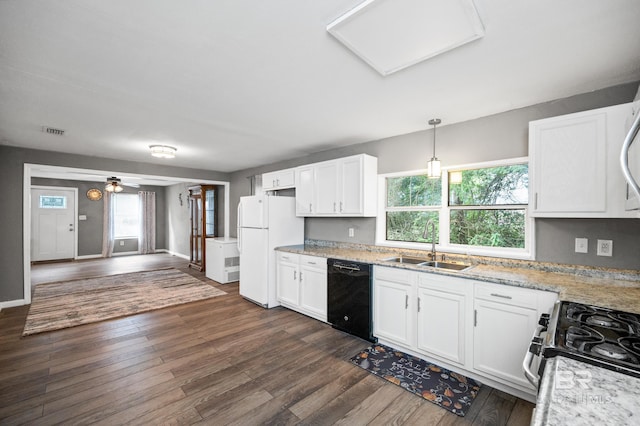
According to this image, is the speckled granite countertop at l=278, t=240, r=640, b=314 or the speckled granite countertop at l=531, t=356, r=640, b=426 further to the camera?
the speckled granite countertop at l=278, t=240, r=640, b=314

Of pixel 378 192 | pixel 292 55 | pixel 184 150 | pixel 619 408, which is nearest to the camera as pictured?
pixel 619 408

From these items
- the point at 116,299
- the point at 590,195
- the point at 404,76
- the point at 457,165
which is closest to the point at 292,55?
the point at 404,76

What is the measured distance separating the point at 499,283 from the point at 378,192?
1.91 metres

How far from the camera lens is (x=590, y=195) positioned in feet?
6.91

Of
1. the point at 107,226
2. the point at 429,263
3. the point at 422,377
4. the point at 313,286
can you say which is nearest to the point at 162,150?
the point at 313,286

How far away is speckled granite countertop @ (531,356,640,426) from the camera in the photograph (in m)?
0.71

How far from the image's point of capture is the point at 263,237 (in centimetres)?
429

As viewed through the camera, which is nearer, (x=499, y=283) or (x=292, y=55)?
(x=292, y=55)

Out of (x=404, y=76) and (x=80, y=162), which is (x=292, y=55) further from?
(x=80, y=162)

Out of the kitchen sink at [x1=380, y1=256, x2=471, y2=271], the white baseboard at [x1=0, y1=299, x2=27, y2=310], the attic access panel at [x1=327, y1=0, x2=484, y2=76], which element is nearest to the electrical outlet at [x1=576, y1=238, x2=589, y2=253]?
the kitchen sink at [x1=380, y1=256, x2=471, y2=271]

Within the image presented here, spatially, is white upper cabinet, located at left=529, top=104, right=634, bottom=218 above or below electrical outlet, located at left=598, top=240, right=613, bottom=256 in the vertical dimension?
above

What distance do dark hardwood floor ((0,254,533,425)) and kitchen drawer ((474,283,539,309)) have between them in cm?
74

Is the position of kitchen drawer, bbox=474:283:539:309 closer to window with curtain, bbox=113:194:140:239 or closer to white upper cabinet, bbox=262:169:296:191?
white upper cabinet, bbox=262:169:296:191

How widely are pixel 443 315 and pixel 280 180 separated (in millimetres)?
3187
